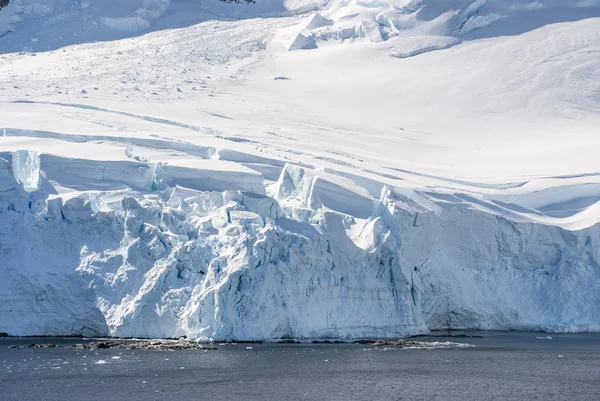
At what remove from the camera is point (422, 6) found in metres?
53.3

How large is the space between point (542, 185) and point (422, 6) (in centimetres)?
1954

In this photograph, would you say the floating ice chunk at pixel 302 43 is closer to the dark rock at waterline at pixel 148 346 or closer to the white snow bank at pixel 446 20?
the white snow bank at pixel 446 20

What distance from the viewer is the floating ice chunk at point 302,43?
5431 centimetres

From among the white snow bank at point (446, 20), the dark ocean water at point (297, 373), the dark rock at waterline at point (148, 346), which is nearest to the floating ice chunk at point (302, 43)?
the white snow bank at point (446, 20)

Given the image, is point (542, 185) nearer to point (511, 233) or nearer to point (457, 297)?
point (511, 233)

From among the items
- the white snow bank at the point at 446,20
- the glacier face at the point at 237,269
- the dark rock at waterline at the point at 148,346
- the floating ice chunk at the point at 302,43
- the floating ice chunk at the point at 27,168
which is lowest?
the dark rock at waterline at the point at 148,346

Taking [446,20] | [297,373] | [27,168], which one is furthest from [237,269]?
[446,20]

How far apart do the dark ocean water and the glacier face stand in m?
0.90

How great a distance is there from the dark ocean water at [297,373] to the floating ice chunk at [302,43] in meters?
29.7

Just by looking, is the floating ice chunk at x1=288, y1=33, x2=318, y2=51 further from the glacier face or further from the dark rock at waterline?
the dark rock at waterline

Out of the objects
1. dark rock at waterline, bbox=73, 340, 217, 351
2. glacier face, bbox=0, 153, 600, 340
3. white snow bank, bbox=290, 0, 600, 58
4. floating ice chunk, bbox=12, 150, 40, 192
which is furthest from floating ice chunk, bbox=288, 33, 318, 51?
dark rock at waterline, bbox=73, 340, 217, 351

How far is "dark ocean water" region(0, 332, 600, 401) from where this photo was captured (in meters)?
21.0

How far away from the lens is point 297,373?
23062mm

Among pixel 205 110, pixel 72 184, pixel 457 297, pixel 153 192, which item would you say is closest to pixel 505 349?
pixel 457 297
